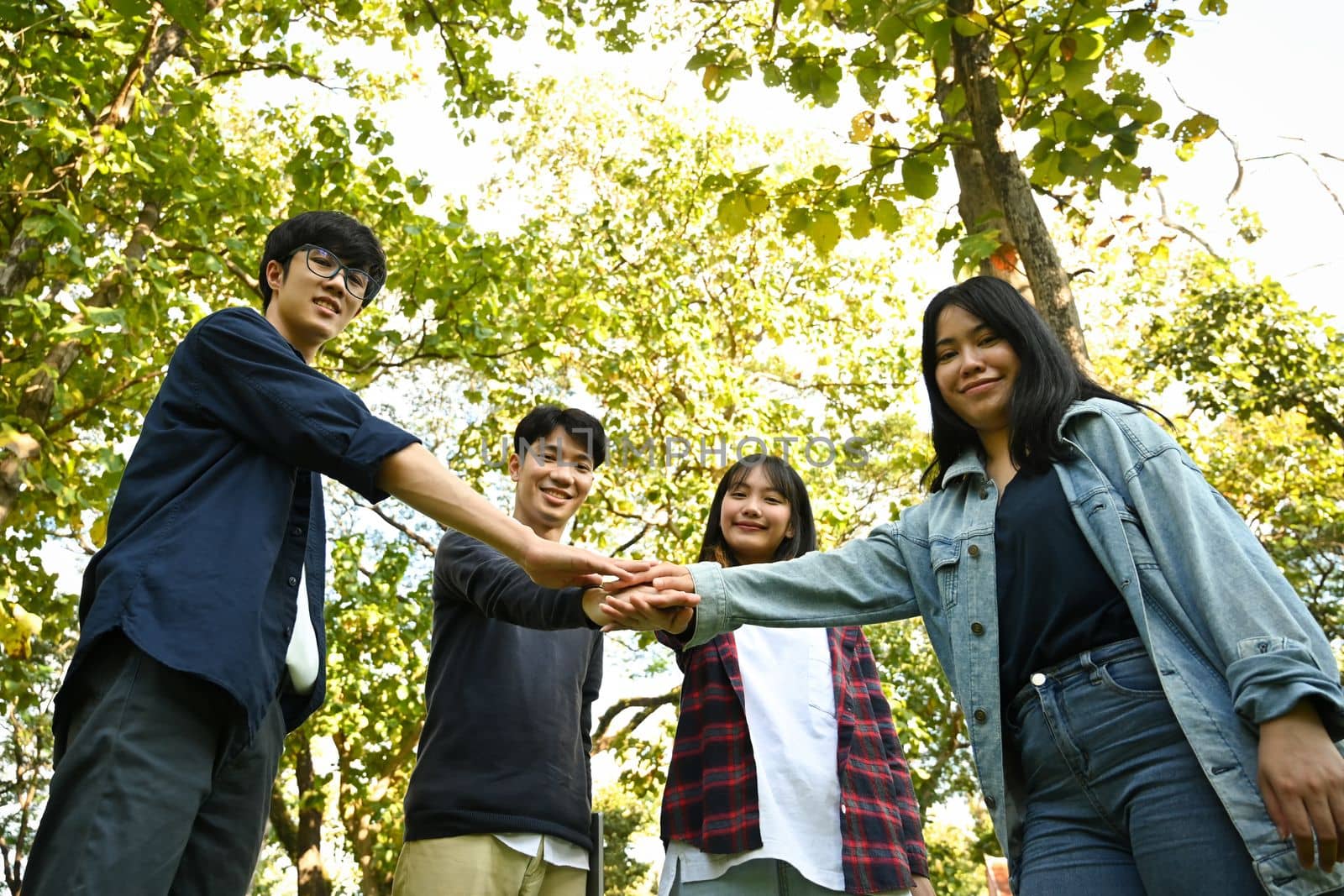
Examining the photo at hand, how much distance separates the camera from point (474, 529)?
7.48ft

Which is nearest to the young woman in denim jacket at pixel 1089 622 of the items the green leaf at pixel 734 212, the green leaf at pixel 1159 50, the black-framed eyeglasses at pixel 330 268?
the black-framed eyeglasses at pixel 330 268

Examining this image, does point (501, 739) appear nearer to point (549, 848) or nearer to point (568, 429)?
point (549, 848)

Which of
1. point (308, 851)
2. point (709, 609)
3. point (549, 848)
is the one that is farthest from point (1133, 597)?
point (308, 851)

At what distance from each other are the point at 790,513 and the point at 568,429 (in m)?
0.81

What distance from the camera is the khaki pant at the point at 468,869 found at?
271 centimetres

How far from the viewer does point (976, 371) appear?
236 centimetres

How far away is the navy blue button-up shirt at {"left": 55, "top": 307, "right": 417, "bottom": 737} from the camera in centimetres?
183

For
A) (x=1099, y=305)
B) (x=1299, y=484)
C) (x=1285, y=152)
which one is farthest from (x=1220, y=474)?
(x=1285, y=152)

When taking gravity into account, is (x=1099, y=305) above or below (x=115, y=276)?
above

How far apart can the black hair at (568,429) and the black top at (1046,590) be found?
5.44ft

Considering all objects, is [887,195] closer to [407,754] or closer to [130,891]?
[130,891]

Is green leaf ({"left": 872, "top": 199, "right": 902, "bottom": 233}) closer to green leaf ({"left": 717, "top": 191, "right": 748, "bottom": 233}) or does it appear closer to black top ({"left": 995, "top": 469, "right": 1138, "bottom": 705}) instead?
green leaf ({"left": 717, "top": 191, "right": 748, "bottom": 233})

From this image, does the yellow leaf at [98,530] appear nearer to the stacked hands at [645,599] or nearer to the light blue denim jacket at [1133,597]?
the stacked hands at [645,599]

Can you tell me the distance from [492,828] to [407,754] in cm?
944
